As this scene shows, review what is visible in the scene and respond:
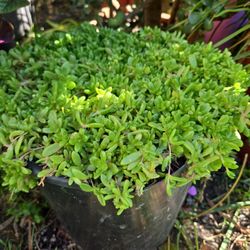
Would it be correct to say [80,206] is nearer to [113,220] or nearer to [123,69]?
[113,220]

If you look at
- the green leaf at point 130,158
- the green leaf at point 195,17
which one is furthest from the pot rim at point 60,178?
the green leaf at point 195,17

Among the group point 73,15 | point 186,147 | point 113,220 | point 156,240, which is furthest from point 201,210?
point 73,15

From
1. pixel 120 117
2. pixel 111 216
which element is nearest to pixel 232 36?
pixel 120 117

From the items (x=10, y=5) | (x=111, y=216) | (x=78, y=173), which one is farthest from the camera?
(x=10, y=5)

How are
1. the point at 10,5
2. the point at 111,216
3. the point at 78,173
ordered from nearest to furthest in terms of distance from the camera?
the point at 78,173 < the point at 111,216 < the point at 10,5

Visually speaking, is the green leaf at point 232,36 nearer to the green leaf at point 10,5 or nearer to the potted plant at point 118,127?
the potted plant at point 118,127

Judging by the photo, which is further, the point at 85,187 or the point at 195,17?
the point at 195,17

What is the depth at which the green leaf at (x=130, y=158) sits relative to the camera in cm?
94

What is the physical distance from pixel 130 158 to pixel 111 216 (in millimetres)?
247

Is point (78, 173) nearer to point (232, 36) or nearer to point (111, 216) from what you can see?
point (111, 216)

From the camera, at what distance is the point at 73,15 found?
2.49 meters

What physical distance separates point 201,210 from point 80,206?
24.7 inches

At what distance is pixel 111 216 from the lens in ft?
3.67

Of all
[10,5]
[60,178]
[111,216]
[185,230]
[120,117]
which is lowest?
[185,230]
